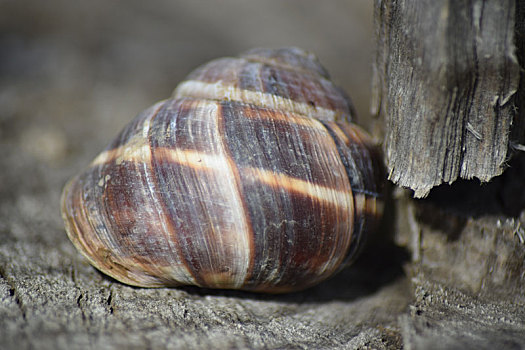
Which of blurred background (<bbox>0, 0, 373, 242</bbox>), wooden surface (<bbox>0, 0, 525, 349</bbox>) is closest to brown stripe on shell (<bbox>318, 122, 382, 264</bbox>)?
wooden surface (<bbox>0, 0, 525, 349</bbox>)

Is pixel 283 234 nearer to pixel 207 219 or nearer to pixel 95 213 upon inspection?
pixel 207 219

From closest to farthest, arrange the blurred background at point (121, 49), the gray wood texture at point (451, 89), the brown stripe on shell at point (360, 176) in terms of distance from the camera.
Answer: the gray wood texture at point (451, 89), the brown stripe on shell at point (360, 176), the blurred background at point (121, 49)

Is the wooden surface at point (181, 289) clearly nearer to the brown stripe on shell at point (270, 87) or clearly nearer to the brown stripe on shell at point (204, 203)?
the brown stripe on shell at point (204, 203)

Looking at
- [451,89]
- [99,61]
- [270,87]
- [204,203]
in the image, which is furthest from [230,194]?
[99,61]

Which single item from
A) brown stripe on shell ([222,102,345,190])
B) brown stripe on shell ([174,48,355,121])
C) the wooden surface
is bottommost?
the wooden surface

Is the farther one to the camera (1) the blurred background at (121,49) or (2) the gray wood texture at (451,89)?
(1) the blurred background at (121,49)

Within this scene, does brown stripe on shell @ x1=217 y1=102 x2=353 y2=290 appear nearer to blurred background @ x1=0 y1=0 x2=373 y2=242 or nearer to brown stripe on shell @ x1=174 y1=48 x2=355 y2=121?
brown stripe on shell @ x1=174 y1=48 x2=355 y2=121

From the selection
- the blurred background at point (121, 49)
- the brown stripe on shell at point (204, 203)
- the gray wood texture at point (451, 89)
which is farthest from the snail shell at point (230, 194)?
the blurred background at point (121, 49)
